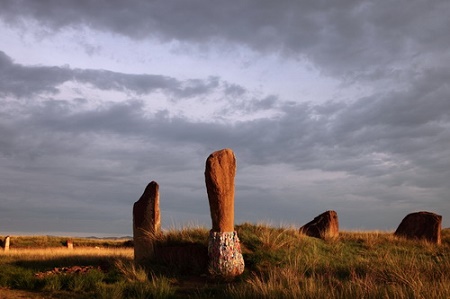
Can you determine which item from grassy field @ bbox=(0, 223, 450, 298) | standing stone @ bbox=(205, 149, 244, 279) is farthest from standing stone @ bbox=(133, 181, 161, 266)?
standing stone @ bbox=(205, 149, 244, 279)

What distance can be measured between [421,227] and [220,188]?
583 inches

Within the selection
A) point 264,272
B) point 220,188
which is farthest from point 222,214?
point 264,272

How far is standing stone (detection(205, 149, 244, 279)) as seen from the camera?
15.0 meters

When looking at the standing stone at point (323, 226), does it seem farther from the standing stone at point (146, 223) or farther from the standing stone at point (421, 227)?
the standing stone at point (146, 223)

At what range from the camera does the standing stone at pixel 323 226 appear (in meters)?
22.3

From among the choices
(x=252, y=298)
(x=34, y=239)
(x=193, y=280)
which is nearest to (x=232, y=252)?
(x=193, y=280)

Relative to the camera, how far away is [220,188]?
15234 millimetres

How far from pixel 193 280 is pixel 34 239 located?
2491cm

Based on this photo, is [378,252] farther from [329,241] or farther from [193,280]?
[193,280]

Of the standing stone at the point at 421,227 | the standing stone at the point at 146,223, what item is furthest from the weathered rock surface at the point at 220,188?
the standing stone at the point at 421,227

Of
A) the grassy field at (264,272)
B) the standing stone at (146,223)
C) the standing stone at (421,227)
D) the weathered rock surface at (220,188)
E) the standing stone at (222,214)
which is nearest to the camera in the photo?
the grassy field at (264,272)

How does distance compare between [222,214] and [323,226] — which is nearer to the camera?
[222,214]

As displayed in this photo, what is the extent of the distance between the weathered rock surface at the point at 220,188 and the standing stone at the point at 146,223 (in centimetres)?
285

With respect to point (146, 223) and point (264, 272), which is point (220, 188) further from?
point (146, 223)
